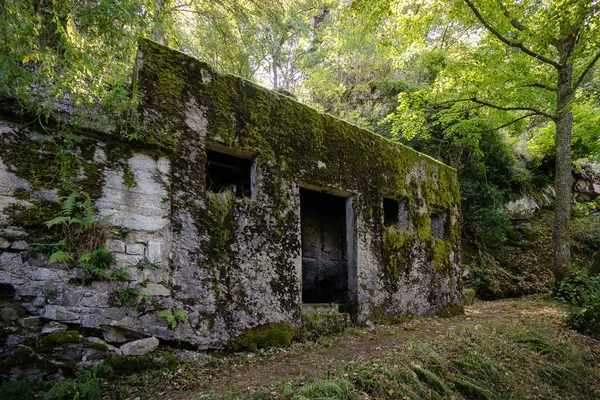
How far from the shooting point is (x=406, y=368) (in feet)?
12.6

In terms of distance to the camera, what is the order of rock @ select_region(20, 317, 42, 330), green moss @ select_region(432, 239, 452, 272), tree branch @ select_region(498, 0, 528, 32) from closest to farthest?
rock @ select_region(20, 317, 42, 330), green moss @ select_region(432, 239, 452, 272), tree branch @ select_region(498, 0, 528, 32)

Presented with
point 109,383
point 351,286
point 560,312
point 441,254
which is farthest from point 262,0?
point 560,312

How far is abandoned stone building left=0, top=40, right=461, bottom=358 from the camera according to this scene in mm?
3311

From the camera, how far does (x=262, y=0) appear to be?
7.82 metres

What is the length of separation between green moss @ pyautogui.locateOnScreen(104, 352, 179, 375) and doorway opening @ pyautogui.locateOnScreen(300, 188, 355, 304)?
13.2ft

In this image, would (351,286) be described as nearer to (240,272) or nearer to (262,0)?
(240,272)

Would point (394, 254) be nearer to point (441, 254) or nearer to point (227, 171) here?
point (441, 254)

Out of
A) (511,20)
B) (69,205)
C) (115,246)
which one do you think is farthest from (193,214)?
(511,20)

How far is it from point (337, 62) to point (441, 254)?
1012 centimetres

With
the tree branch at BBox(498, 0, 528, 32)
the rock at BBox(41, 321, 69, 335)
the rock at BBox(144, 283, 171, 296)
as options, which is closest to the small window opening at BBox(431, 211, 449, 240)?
the tree branch at BBox(498, 0, 528, 32)

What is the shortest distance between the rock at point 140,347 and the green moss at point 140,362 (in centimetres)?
4

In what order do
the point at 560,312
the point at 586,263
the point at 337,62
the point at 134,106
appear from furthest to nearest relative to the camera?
the point at 337,62
the point at 586,263
the point at 560,312
the point at 134,106

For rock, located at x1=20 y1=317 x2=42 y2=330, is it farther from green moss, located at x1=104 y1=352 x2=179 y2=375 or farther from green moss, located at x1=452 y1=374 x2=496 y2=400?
green moss, located at x1=452 y1=374 x2=496 y2=400

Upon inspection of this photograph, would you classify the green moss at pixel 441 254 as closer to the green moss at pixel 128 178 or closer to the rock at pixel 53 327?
the green moss at pixel 128 178
